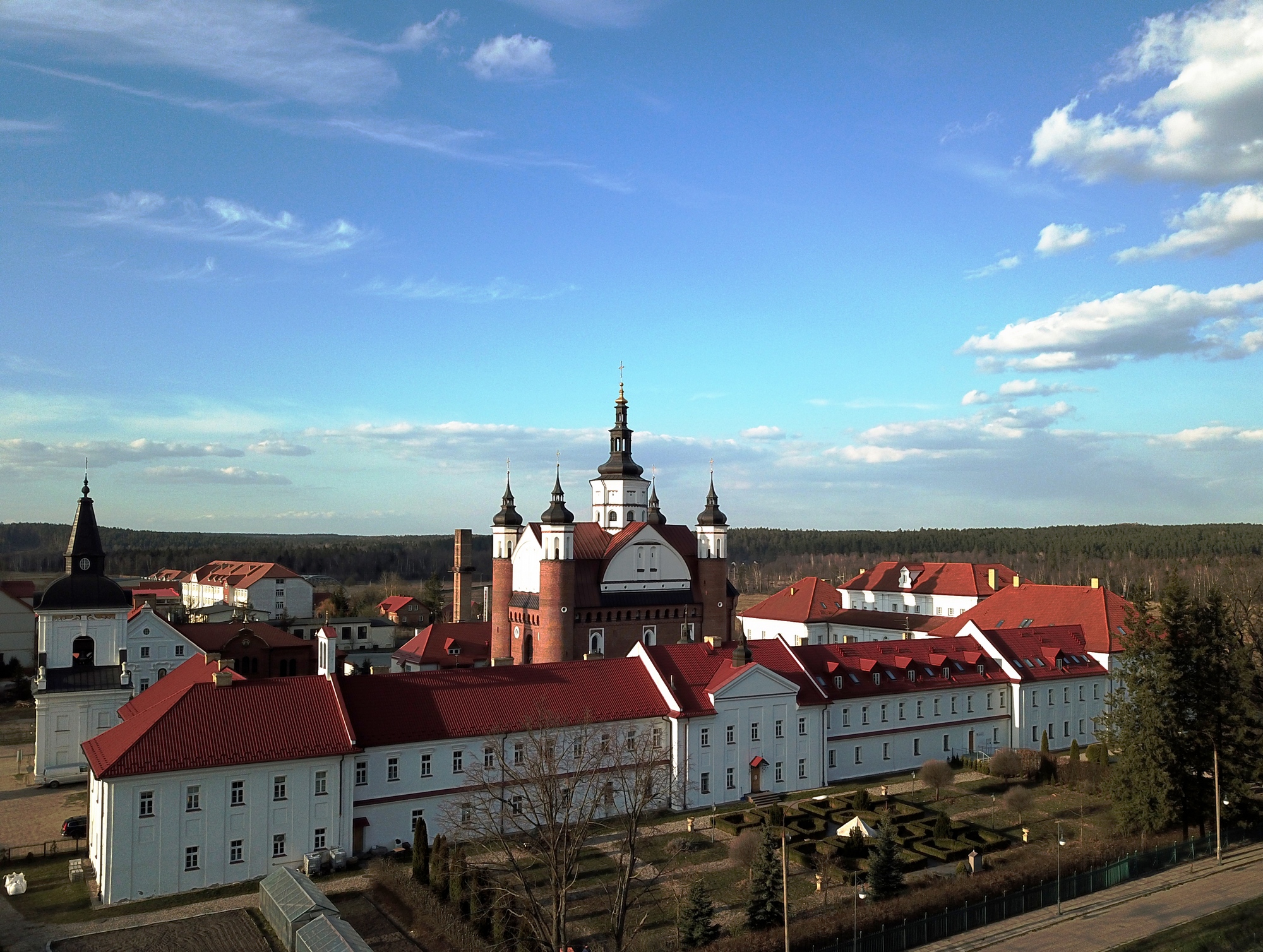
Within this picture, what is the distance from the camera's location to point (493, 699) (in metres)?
33.7

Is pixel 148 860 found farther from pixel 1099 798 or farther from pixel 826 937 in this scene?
pixel 1099 798

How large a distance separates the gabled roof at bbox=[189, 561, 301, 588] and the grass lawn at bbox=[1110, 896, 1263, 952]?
86.6 metres

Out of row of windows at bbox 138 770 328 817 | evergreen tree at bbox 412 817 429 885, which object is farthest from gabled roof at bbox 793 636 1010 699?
row of windows at bbox 138 770 328 817

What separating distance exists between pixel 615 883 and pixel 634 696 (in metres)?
9.95

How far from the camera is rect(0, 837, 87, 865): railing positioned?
97.1 feet

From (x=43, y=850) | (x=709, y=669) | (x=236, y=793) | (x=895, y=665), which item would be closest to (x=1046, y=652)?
(x=895, y=665)

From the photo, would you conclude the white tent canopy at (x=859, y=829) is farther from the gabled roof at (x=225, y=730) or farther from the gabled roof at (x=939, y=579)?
the gabled roof at (x=939, y=579)

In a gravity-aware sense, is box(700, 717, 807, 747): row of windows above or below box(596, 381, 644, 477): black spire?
below

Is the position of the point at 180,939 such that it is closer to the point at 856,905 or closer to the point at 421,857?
the point at 421,857

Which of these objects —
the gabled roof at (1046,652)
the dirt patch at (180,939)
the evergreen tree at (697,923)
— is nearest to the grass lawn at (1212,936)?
the evergreen tree at (697,923)

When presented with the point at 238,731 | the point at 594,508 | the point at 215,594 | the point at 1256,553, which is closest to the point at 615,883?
the point at 238,731

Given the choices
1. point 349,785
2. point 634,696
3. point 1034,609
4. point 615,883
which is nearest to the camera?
point 615,883

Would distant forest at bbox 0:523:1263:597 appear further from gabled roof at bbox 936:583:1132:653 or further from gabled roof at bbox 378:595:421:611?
gabled roof at bbox 936:583:1132:653

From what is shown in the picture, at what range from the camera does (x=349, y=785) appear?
96.4 ft
